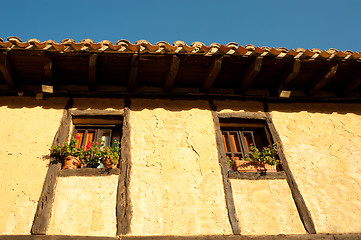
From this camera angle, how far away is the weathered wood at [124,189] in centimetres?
373

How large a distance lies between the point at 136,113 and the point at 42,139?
5.30 feet

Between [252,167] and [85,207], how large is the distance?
8.62 ft

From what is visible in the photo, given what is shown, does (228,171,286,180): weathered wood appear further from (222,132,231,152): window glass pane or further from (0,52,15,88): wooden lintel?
(0,52,15,88): wooden lintel

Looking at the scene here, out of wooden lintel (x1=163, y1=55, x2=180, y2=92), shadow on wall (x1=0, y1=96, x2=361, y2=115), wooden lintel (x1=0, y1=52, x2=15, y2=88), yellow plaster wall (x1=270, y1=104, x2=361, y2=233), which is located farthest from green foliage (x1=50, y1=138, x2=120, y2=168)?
yellow plaster wall (x1=270, y1=104, x2=361, y2=233)

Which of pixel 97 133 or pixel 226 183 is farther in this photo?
pixel 97 133

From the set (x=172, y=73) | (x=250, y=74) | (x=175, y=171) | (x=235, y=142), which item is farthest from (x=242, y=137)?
(x=172, y=73)

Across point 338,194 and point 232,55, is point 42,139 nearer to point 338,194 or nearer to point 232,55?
point 232,55

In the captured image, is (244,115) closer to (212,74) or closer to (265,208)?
(212,74)

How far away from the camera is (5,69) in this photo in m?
4.64

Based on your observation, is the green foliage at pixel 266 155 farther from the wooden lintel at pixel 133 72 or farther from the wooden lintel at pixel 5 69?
the wooden lintel at pixel 5 69

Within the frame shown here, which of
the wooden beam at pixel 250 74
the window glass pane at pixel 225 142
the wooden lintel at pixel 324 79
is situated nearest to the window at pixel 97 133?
the window glass pane at pixel 225 142

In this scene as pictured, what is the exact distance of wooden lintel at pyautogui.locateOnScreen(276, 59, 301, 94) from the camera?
4.98 meters

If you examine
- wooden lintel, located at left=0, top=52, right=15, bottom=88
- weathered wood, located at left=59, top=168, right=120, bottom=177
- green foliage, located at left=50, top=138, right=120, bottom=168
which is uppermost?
wooden lintel, located at left=0, top=52, right=15, bottom=88

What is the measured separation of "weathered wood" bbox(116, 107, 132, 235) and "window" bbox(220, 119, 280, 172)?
5.66 feet
